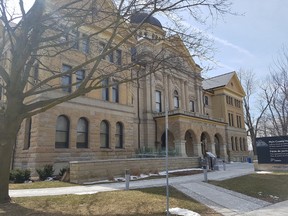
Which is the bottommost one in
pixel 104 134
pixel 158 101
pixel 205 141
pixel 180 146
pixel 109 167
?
pixel 109 167

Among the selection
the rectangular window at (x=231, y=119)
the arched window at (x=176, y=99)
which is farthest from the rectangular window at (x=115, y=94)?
the rectangular window at (x=231, y=119)

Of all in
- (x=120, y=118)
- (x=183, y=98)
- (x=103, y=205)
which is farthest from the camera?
(x=183, y=98)

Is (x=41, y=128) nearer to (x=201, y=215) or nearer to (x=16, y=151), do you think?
(x=16, y=151)

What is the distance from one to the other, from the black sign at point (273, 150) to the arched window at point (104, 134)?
13913mm

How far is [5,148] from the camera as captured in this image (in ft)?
31.9

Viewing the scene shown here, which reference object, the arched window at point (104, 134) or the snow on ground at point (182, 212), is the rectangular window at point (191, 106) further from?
the snow on ground at point (182, 212)

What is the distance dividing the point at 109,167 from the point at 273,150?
15674 millimetres

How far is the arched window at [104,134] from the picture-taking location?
2548 centimetres

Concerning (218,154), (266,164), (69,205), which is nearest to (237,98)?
(218,154)

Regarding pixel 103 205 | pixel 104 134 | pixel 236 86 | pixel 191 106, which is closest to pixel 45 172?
pixel 104 134

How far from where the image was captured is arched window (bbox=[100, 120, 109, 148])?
2548 cm

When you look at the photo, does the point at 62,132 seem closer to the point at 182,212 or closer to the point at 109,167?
the point at 109,167

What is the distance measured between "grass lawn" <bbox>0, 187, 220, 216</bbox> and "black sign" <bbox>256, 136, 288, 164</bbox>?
1686 cm

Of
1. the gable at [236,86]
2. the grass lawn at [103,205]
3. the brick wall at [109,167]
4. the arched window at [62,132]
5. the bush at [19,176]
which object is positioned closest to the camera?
the grass lawn at [103,205]
